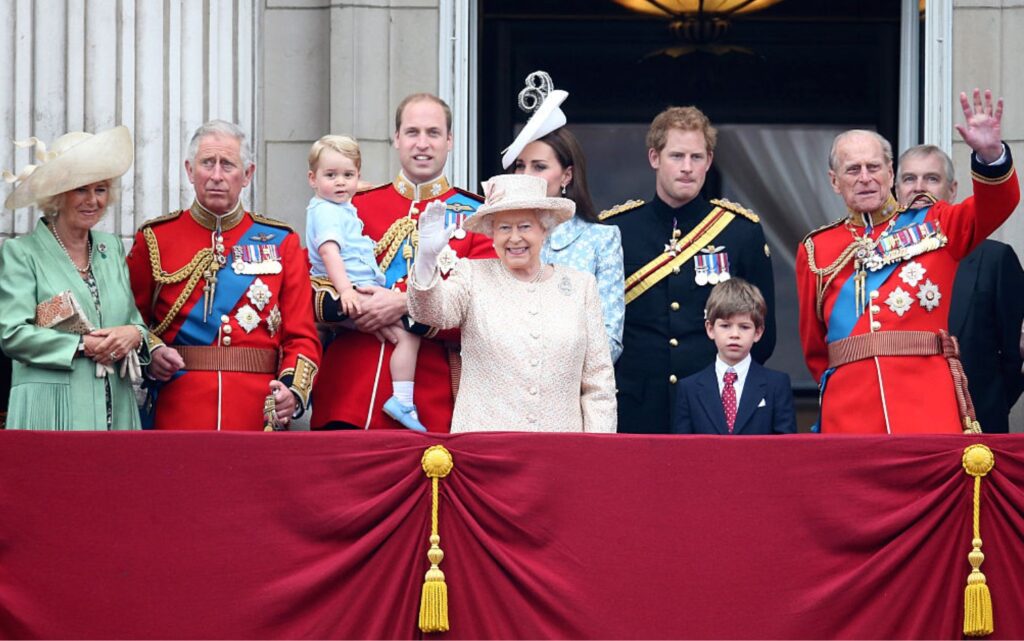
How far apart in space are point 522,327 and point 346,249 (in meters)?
0.94

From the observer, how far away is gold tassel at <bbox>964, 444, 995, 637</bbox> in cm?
641

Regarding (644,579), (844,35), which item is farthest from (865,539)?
(844,35)

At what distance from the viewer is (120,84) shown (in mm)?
9297

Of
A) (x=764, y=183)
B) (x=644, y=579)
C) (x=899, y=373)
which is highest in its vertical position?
(x=764, y=183)

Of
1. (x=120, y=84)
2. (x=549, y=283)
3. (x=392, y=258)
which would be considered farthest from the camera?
(x=120, y=84)

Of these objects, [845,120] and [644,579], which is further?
[845,120]

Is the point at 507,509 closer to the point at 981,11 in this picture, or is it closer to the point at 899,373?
the point at 899,373

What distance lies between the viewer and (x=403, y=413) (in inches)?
288

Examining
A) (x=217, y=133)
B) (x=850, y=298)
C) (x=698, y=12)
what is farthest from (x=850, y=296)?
(x=698, y=12)

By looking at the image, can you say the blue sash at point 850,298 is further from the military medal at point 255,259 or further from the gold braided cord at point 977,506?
the military medal at point 255,259

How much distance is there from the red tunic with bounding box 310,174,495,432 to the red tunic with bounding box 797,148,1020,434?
1304 millimetres

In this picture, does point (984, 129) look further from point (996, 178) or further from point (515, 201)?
point (515, 201)

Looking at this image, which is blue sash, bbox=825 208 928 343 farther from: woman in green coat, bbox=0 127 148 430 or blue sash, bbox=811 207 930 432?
woman in green coat, bbox=0 127 148 430

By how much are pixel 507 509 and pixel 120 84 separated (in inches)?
144
